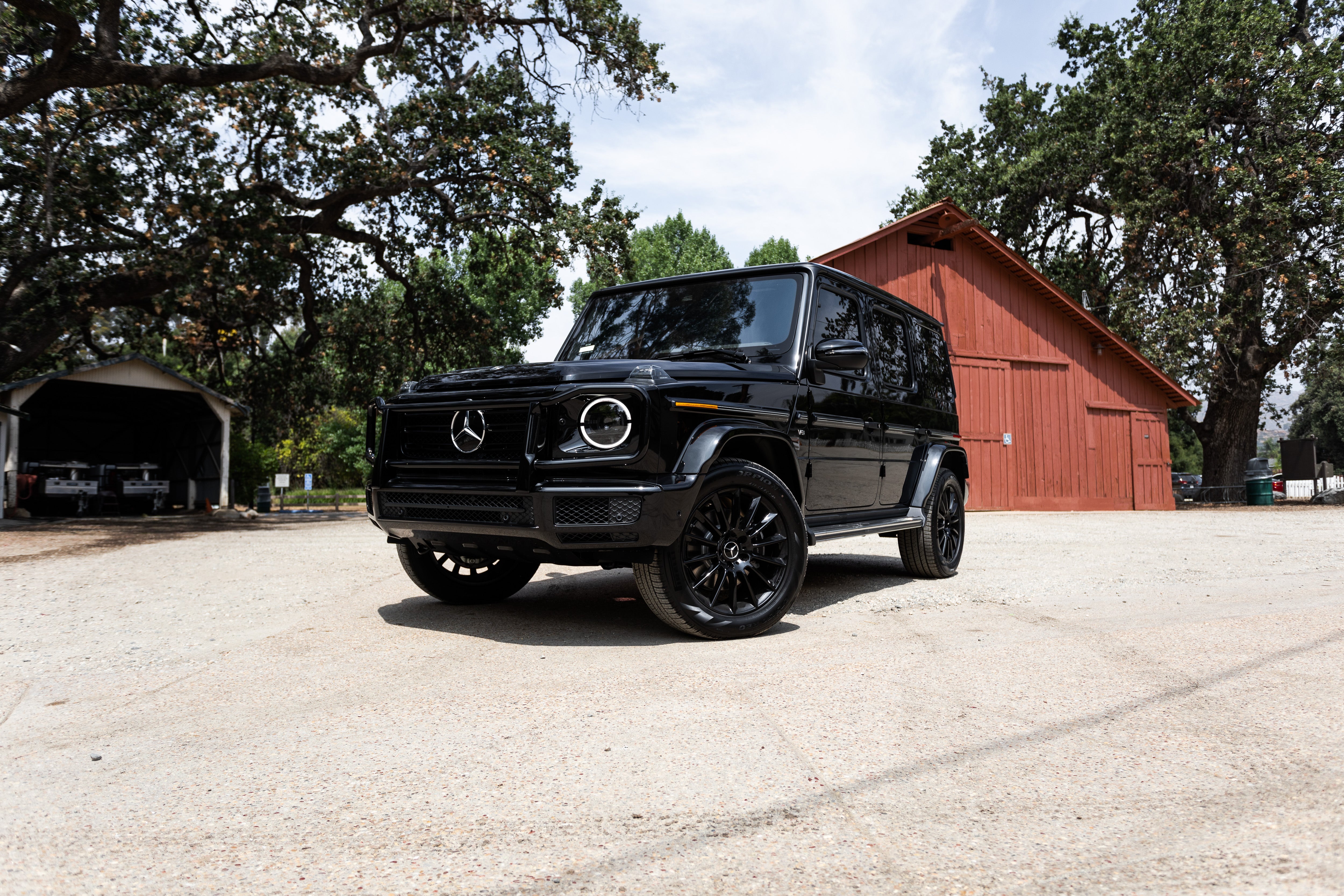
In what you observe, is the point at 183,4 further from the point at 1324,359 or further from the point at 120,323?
the point at 1324,359

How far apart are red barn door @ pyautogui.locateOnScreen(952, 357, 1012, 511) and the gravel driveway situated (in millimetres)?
13841

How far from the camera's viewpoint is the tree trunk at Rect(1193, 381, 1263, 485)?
2548 cm

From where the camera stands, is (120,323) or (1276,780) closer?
(1276,780)

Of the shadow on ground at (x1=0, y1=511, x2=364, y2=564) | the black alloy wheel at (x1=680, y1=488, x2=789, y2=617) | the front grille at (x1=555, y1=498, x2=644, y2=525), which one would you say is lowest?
the shadow on ground at (x1=0, y1=511, x2=364, y2=564)

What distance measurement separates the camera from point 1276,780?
2.35 meters

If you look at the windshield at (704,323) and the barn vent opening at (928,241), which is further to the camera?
the barn vent opening at (928,241)

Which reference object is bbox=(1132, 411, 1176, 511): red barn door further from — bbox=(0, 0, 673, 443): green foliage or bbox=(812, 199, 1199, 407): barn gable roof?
bbox=(0, 0, 673, 443): green foliage

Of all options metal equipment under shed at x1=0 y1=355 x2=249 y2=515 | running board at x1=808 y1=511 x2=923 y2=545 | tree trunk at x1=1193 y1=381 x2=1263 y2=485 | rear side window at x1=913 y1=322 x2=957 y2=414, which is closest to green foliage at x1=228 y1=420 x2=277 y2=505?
metal equipment under shed at x1=0 y1=355 x2=249 y2=515

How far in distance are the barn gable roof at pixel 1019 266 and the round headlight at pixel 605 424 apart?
13.9 m

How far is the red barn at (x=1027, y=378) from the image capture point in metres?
18.7

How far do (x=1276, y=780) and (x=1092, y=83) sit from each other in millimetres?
29774

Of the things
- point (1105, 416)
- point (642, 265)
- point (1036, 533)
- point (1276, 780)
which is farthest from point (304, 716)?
point (642, 265)

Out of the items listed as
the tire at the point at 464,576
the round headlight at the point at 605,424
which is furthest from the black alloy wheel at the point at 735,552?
the tire at the point at 464,576

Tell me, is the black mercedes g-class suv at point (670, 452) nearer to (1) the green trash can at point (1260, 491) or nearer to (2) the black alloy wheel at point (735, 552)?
(2) the black alloy wheel at point (735, 552)
